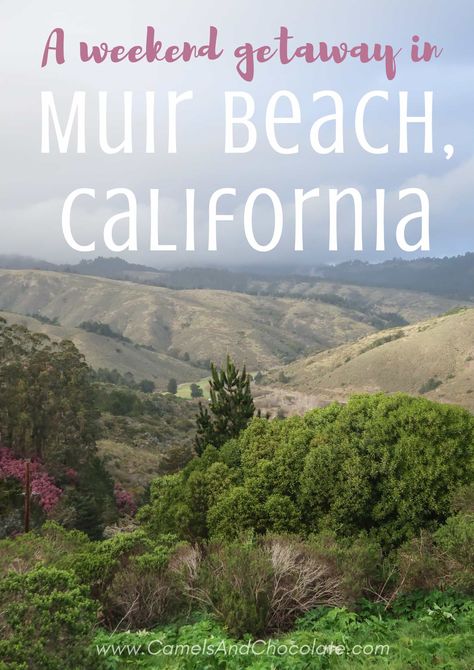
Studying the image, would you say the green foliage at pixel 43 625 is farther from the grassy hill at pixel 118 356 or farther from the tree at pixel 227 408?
the grassy hill at pixel 118 356

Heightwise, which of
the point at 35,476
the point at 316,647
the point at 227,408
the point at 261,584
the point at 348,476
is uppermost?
the point at 227,408

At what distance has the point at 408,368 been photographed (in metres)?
122

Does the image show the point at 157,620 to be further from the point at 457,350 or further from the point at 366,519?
the point at 457,350

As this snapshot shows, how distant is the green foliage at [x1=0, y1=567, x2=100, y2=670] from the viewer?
747 cm

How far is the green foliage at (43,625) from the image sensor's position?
747cm

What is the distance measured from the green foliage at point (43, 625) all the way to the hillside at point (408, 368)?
9670cm

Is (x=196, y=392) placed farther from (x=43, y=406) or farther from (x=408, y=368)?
(x=43, y=406)

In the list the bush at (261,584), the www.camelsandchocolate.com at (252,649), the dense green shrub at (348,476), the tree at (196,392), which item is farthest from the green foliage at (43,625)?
the tree at (196,392)

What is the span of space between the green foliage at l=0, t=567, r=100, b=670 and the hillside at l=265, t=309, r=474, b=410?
96.7m

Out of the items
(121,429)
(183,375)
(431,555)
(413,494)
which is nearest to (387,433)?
(413,494)

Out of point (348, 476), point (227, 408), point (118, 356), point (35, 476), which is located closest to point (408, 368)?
point (118, 356)

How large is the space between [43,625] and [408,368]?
392ft

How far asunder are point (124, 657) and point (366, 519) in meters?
10.5

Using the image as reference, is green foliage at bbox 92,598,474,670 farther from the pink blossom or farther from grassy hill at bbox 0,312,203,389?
grassy hill at bbox 0,312,203,389
